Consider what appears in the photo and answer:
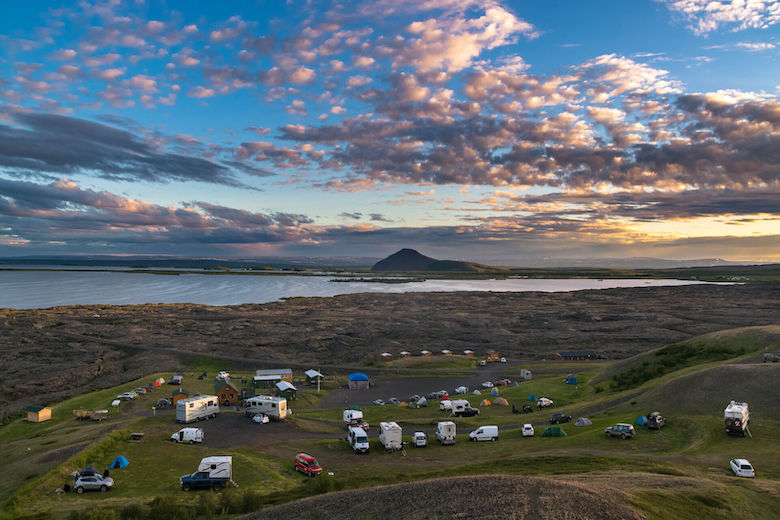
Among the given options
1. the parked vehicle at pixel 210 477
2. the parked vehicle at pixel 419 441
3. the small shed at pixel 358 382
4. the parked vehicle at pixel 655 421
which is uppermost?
the parked vehicle at pixel 655 421

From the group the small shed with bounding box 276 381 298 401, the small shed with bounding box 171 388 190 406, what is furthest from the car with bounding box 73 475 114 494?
the small shed with bounding box 276 381 298 401

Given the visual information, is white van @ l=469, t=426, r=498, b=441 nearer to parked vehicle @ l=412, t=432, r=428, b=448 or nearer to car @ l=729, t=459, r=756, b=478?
parked vehicle @ l=412, t=432, r=428, b=448

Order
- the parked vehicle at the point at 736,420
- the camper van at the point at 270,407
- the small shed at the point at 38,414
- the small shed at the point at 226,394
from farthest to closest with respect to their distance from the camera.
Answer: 1. the small shed at the point at 226,394
2. the small shed at the point at 38,414
3. the camper van at the point at 270,407
4. the parked vehicle at the point at 736,420

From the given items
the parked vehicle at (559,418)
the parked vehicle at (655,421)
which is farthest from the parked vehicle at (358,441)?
the parked vehicle at (655,421)

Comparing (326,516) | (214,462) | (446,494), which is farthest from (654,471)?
(214,462)

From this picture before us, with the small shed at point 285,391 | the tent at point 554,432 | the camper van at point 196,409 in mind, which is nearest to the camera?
the tent at point 554,432

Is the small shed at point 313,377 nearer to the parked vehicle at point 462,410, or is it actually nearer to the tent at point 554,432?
the parked vehicle at point 462,410

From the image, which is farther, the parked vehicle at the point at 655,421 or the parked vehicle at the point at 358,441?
the parked vehicle at the point at 655,421

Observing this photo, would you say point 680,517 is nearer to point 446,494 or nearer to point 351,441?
point 446,494

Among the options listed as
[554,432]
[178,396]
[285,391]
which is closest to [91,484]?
[178,396]
